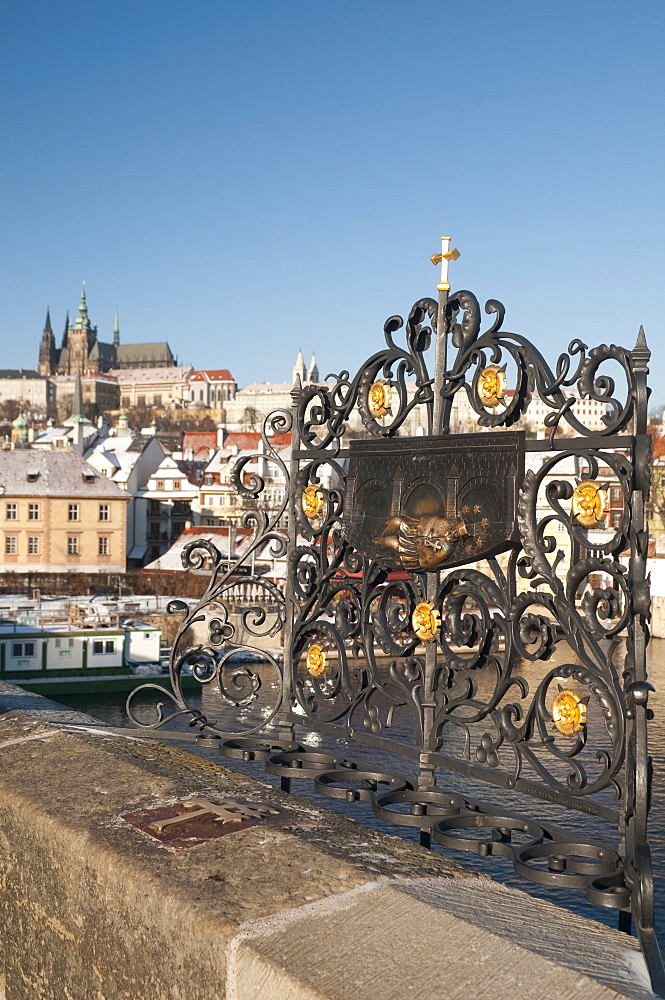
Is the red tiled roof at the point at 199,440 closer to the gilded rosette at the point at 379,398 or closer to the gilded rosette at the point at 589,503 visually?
the gilded rosette at the point at 379,398

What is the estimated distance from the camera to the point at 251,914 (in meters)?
2.29

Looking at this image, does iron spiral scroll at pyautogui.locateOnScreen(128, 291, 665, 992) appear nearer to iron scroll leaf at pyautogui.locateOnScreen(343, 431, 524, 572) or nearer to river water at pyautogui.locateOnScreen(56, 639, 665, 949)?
iron scroll leaf at pyautogui.locateOnScreen(343, 431, 524, 572)

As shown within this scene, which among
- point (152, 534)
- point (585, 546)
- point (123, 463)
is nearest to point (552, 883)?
point (585, 546)

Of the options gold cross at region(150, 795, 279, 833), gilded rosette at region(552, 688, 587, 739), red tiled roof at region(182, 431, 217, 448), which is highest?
red tiled roof at region(182, 431, 217, 448)

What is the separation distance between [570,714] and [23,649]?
34.1 m

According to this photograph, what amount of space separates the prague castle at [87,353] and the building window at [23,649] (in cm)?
15563

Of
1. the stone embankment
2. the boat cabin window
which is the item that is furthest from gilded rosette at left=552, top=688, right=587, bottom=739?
the boat cabin window

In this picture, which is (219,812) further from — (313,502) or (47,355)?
(47,355)

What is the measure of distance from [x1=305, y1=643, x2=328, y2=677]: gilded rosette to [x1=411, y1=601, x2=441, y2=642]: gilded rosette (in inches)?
28.4

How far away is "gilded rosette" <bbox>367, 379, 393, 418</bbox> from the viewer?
4.73 metres

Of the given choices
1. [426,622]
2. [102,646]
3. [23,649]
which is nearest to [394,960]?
[426,622]

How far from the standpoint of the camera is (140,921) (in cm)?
249

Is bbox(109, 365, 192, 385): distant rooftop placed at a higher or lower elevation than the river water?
higher

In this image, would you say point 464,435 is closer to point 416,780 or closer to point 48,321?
point 416,780
